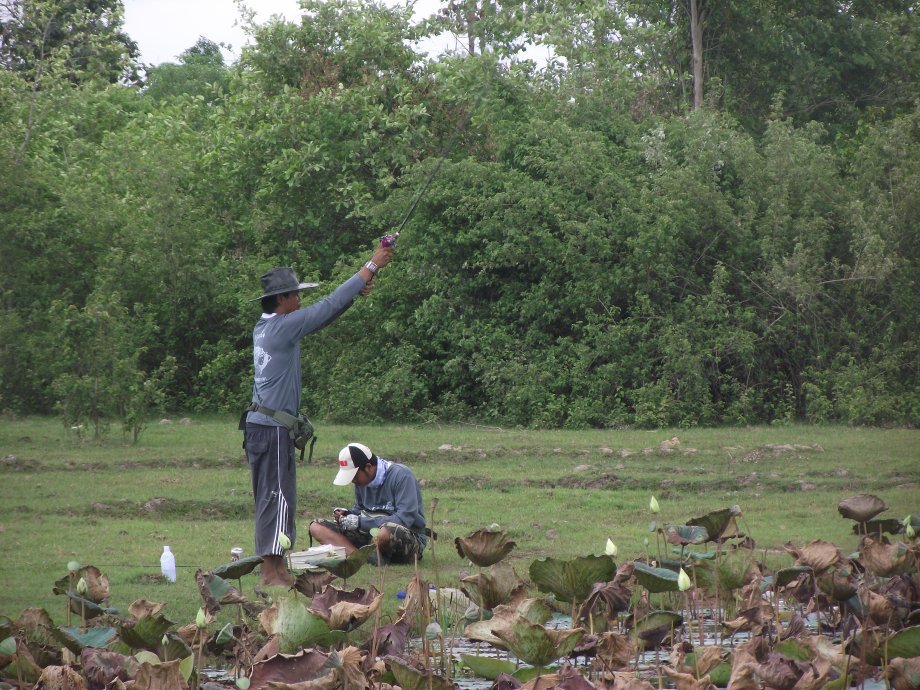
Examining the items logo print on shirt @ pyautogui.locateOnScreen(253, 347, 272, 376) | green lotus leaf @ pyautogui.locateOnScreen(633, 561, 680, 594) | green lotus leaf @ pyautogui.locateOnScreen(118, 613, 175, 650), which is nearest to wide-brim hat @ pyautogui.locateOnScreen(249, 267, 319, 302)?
logo print on shirt @ pyautogui.locateOnScreen(253, 347, 272, 376)

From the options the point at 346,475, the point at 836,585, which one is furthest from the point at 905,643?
the point at 346,475

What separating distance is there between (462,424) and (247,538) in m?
9.85

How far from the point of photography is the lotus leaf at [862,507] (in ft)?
22.5

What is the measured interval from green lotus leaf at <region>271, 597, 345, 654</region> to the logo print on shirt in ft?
10.5

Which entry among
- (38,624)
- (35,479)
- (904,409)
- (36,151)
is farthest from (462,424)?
(38,624)

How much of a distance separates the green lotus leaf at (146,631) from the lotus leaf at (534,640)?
4.67 ft

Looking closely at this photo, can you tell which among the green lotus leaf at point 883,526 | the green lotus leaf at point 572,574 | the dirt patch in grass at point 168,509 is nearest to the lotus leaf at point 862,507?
the green lotus leaf at point 883,526

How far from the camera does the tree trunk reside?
25.4m

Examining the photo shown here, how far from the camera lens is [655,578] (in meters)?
5.80

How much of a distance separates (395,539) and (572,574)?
2.74 metres

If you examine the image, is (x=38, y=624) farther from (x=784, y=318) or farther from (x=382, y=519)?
(x=784, y=318)

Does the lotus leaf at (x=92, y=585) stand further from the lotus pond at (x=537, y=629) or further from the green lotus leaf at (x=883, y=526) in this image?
the green lotus leaf at (x=883, y=526)

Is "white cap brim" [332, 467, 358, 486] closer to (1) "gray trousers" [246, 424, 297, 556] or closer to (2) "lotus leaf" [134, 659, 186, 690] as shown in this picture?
(1) "gray trousers" [246, 424, 297, 556]

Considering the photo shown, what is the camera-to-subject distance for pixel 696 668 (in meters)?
4.77
